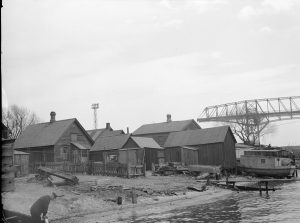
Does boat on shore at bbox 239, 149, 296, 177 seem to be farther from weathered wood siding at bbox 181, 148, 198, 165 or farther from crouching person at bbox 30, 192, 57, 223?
crouching person at bbox 30, 192, 57, 223

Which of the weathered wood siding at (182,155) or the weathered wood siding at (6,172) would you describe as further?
the weathered wood siding at (182,155)

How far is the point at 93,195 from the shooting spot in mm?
26281

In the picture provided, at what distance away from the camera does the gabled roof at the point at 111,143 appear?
5144 cm

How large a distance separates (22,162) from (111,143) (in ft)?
57.4

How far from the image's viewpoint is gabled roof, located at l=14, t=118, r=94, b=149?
163 feet

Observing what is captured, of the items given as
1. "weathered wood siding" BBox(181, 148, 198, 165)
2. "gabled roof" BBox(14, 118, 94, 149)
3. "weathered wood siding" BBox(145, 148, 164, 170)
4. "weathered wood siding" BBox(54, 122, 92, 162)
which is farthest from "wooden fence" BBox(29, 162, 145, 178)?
"weathered wood siding" BBox(181, 148, 198, 165)

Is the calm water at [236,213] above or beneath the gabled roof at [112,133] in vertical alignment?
beneath

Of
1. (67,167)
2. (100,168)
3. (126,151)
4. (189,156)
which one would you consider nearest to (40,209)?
(100,168)

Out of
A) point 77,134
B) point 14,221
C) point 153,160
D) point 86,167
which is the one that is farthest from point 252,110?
point 14,221

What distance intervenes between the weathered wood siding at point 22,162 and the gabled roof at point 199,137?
25016 mm

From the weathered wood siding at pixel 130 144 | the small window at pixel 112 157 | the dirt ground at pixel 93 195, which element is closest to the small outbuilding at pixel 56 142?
the small window at pixel 112 157

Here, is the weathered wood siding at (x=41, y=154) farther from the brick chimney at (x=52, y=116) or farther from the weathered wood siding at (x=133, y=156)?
the weathered wood siding at (x=133, y=156)

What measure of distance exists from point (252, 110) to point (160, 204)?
6901 cm

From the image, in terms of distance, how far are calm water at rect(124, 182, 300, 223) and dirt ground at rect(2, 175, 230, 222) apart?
118 inches
